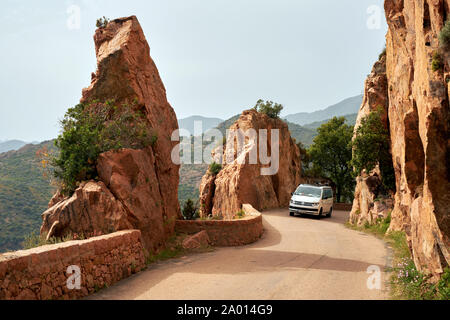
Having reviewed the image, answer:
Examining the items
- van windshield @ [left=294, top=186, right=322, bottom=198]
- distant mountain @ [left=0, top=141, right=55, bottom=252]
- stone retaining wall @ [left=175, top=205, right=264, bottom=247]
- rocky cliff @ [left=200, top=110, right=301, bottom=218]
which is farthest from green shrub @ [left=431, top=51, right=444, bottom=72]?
distant mountain @ [left=0, top=141, right=55, bottom=252]

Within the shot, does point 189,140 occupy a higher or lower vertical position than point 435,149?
higher

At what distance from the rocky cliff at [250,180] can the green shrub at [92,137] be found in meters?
18.2

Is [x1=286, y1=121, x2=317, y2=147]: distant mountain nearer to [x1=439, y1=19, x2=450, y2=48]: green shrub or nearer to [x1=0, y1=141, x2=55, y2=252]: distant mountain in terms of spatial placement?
[x1=0, y1=141, x2=55, y2=252]: distant mountain

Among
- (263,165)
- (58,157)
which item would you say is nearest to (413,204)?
(58,157)

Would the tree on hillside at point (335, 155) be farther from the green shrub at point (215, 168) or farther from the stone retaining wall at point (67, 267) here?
the stone retaining wall at point (67, 267)

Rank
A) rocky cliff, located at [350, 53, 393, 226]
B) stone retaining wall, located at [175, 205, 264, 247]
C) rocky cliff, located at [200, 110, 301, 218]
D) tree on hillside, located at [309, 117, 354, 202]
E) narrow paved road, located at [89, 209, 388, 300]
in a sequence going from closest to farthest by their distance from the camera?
narrow paved road, located at [89, 209, 388, 300] → stone retaining wall, located at [175, 205, 264, 247] → rocky cliff, located at [350, 53, 393, 226] → rocky cliff, located at [200, 110, 301, 218] → tree on hillside, located at [309, 117, 354, 202]

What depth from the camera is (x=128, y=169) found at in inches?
483

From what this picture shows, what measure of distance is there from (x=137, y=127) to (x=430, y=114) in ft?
31.9

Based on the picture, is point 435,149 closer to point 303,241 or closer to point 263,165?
point 303,241

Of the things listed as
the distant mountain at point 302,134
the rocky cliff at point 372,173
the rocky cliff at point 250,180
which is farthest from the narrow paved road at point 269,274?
the distant mountain at point 302,134

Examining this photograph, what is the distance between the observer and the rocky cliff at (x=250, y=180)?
32.5 metres

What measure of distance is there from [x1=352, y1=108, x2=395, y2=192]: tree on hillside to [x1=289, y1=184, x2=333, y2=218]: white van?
4.37 metres

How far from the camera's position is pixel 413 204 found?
9609 millimetres

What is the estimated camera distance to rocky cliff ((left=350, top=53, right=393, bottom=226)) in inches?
854
